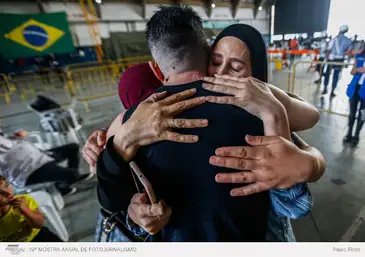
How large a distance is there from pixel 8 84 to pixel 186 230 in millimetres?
742

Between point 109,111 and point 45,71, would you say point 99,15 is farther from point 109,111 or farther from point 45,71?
point 109,111

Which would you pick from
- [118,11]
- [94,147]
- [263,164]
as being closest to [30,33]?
[118,11]

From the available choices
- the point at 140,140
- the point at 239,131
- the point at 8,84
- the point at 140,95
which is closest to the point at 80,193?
the point at 8,84

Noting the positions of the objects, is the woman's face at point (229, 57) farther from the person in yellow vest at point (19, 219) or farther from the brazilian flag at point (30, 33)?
the person in yellow vest at point (19, 219)

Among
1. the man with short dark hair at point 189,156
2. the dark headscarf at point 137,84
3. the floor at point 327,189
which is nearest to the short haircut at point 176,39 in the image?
the man with short dark hair at point 189,156

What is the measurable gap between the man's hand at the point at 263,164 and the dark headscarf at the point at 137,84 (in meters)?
0.30

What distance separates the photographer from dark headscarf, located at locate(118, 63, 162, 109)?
0.60 metres

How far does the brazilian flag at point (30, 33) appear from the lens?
2.03ft

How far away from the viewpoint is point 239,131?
37cm

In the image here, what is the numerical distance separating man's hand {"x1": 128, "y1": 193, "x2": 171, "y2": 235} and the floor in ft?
2.56

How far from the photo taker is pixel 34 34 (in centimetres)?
63

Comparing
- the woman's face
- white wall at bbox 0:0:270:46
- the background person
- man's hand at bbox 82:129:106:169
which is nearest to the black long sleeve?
man's hand at bbox 82:129:106:169

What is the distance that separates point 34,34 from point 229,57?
0.55m

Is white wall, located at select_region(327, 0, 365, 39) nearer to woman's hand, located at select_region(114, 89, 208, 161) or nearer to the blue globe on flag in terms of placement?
woman's hand, located at select_region(114, 89, 208, 161)
